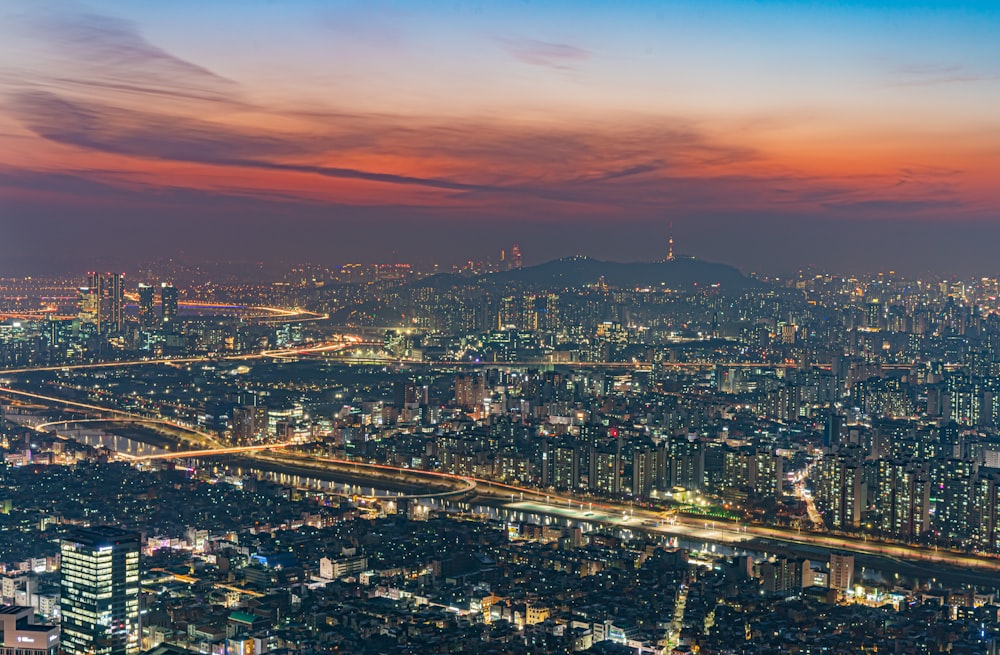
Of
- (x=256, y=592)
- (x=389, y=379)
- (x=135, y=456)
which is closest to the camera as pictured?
(x=256, y=592)

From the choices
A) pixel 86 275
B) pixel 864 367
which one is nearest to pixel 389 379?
pixel 864 367

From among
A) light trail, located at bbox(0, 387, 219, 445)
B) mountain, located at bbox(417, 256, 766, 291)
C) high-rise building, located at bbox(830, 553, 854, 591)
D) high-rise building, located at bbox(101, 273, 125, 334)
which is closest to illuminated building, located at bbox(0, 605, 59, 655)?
high-rise building, located at bbox(830, 553, 854, 591)

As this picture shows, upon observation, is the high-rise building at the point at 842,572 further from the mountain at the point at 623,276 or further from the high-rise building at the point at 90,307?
the mountain at the point at 623,276

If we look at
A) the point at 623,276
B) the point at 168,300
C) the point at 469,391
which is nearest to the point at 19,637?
the point at 469,391

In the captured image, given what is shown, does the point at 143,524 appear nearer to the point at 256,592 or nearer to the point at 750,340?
the point at 256,592

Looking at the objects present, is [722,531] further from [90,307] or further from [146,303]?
[146,303]

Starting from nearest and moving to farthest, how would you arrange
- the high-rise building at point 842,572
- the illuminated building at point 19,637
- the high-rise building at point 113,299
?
the illuminated building at point 19,637, the high-rise building at point 842,572, the high-rise building at point 113,299

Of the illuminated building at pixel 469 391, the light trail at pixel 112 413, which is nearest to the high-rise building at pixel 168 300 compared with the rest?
the light trail at pixel 112 413
